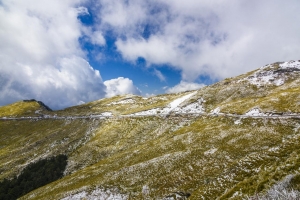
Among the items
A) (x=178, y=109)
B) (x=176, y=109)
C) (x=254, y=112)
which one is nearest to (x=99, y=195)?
(x=254, y=112)

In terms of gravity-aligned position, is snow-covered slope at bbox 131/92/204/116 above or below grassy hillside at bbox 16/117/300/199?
above

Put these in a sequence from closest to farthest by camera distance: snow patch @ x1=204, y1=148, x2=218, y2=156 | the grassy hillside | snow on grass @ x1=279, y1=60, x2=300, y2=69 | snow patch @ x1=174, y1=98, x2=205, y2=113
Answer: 1. the grassy hillside
2. snow patch @ x1=204, y1=148, x2=218, y2=156
3. snow patch @ x1=174, y1=98, x2=205, y2=113
4. snow on grass @ x1=279, y1=60, x2=300, y2=69

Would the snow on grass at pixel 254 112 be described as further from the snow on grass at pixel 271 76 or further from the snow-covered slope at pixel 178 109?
the snow on grass at pixel 271 76

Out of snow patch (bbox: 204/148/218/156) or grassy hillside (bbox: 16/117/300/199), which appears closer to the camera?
grassy hillside (bbox: 16/117/300/199)

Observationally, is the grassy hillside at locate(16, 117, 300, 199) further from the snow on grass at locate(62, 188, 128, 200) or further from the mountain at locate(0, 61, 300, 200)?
the snow on grass at locate(62, 188, 128, 200)

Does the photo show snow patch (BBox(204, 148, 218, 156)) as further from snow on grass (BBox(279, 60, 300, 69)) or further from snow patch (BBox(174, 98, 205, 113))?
snow on grass (BBox(279, 60, 300, 69))

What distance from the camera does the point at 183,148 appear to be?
2122 inches

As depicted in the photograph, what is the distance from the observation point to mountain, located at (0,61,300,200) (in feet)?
107

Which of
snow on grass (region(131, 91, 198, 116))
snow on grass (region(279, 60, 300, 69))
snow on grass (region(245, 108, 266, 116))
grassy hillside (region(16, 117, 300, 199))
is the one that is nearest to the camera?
grassy hillside (region(16, 117, 300, 199))

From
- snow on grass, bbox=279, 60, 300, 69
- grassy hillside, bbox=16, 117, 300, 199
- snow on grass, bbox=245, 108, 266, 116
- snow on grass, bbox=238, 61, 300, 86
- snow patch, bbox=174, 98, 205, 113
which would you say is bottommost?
grassy hillside, bbox=16, 117, 300, 199

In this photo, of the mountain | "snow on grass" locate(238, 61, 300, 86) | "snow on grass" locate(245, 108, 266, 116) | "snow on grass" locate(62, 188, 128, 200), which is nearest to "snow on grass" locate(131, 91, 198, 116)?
the mountain

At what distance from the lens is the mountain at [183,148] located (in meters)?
32.5

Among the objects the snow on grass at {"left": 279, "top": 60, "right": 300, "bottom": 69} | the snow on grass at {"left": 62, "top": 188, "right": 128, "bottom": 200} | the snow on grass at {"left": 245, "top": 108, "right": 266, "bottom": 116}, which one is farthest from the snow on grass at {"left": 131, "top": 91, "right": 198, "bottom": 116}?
the snow on grass at {"left": 62, "top": 188, "right": 128, "bottom": 200}

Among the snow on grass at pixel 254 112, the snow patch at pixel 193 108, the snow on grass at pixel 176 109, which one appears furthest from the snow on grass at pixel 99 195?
the snow on grass at pixel 176 109
